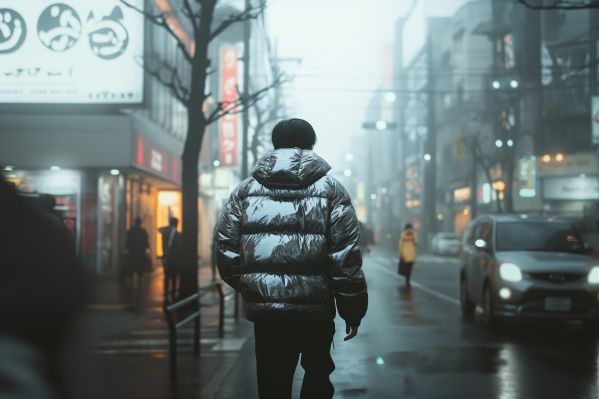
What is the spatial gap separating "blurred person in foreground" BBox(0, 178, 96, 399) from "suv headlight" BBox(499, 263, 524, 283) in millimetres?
11619

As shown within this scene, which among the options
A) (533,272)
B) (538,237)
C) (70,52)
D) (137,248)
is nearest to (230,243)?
(533,272)

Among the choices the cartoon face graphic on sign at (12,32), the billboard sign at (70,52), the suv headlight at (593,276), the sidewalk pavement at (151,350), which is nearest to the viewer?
the sidewalk pavement at (151,350)

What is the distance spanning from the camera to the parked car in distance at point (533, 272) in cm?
1265

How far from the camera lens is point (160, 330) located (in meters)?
13.4

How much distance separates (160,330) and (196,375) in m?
4.68

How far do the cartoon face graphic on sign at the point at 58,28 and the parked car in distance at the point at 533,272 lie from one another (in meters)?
15.1

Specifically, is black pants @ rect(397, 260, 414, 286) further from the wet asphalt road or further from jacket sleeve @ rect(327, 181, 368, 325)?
jacket sleeve @ rect(327, 181, 368, 325)

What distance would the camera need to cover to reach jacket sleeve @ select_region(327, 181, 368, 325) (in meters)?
4.44

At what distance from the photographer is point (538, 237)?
14.3 m

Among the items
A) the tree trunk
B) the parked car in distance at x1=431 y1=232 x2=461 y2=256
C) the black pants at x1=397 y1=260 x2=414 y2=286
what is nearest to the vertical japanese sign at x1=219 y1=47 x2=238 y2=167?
the parked car in distance at x1=431 y1=232 x2=461 y2=256

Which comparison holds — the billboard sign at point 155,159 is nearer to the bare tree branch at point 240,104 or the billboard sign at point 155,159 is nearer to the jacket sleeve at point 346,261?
the bare tree branch at point 240,104

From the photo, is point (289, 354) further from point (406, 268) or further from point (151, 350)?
point (406, 268)

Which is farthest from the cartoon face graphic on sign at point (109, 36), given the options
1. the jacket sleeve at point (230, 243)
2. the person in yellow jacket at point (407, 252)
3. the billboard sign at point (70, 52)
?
the jacket sleeve at point (230, 243)

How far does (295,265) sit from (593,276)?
31.3 feet
